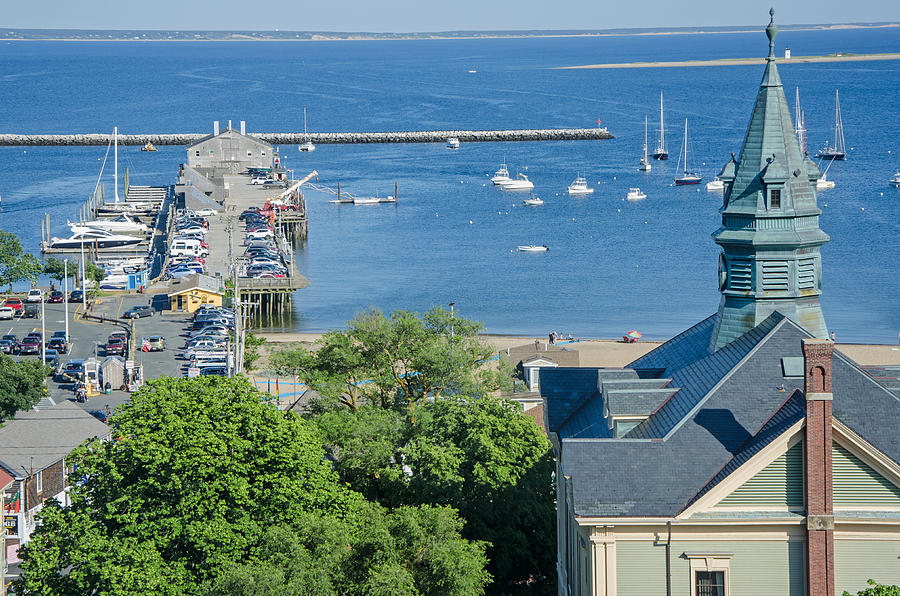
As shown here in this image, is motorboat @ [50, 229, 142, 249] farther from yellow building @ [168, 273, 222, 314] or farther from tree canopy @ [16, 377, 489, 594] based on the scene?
tree canopy @ [16, 377, 489, 594]

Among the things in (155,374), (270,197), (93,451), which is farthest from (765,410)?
(270,197)

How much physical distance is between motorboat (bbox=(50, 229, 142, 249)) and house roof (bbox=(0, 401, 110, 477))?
76493mm

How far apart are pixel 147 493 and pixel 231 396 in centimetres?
370

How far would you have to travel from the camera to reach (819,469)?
27.6 m

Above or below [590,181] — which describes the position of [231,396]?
below

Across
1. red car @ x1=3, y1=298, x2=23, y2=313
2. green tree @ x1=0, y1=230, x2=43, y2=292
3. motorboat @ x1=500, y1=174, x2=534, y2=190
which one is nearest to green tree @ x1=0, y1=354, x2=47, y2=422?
red car @ x1=3, y1=298, x2=23, y2=313

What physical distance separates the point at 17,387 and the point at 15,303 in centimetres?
4255

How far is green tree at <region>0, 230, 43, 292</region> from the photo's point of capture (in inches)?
4272

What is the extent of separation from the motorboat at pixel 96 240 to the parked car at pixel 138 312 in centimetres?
3826

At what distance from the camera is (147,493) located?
35.7 metres

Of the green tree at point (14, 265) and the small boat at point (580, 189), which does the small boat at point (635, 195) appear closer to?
the small boat at point (580, 189)

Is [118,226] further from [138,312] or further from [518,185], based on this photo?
[518,185]

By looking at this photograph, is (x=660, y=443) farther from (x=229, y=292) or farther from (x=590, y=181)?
(x=590, y=181)

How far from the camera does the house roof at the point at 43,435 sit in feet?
176
